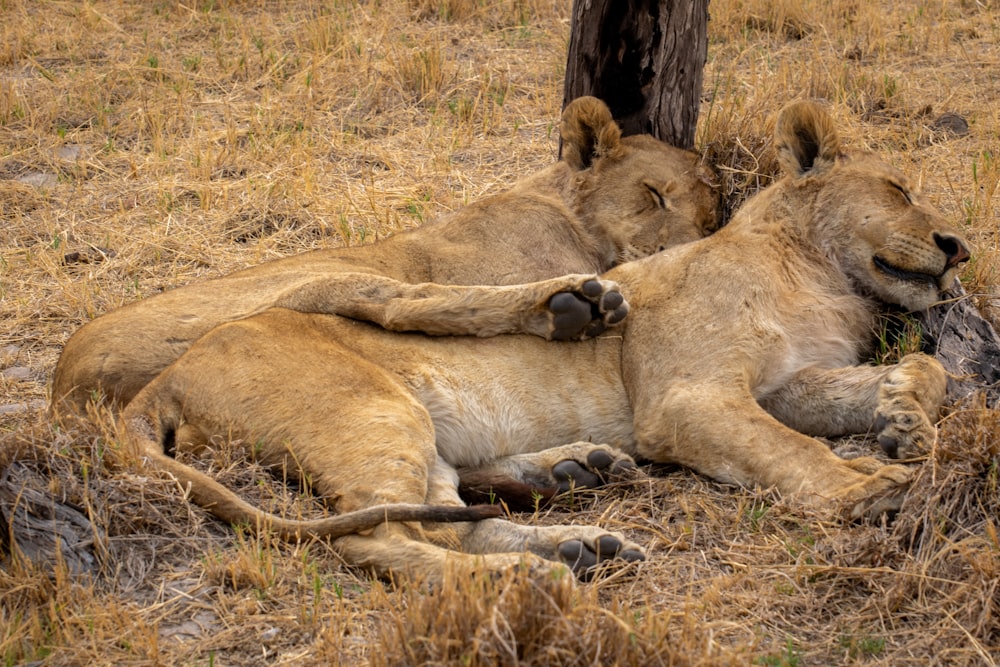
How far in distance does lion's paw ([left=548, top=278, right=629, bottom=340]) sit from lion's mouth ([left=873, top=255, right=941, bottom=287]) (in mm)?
1010

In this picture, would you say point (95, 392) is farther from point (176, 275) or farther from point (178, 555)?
point (176, 275)

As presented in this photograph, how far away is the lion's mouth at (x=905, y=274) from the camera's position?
177 inches

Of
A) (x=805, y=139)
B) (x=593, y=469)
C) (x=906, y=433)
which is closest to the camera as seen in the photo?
(x=906, y=433)

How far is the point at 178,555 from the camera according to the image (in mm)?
3520

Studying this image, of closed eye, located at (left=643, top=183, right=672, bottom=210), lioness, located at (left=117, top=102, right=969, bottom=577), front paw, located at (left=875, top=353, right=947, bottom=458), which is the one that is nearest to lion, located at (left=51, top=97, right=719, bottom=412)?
closed eye, located at (left=643, top=183, right=672, bottom=210)

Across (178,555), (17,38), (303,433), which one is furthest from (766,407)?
(17,38)

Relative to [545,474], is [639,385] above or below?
above

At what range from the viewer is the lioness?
3707 millimetres

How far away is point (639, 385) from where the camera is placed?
438cm

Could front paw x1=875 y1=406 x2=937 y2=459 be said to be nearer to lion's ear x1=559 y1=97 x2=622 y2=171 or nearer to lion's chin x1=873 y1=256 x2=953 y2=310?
lion's chin x1=873 y1=256 x2=953 y2=310

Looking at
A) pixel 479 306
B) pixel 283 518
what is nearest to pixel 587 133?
pixel 479 306

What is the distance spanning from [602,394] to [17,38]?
6.79 meters

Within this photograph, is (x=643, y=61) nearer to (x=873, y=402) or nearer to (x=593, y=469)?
(x=873, y=402)

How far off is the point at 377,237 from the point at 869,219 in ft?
8.75
